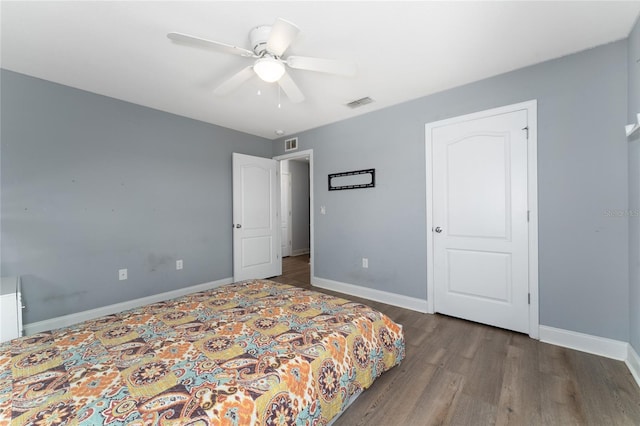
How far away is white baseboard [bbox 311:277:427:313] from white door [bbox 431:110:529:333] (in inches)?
8.5

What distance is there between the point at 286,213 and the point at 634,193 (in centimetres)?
572

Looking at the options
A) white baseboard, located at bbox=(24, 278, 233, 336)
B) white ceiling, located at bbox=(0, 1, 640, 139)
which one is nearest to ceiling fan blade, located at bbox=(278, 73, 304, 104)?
white ceiling, located at bbox=(0, 1, 640, 139)

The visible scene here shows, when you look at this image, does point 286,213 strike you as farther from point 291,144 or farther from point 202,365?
point 202,365

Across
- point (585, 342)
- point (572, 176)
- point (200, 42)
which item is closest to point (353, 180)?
point (572, 176)

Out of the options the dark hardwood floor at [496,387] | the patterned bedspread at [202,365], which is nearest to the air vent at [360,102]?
the patterned bedspread at [202,365]

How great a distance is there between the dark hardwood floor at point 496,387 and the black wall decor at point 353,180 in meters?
1.87

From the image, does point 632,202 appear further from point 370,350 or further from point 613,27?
point 370,350

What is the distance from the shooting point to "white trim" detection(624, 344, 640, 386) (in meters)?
1.76

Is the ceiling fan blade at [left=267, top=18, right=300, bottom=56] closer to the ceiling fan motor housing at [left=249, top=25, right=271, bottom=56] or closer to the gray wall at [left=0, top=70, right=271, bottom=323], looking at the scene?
the ceiling fan motor housing at [left=249, top=25, right=271, bottom=56]

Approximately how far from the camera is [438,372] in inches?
74.6

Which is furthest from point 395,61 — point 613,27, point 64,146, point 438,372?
point 64,146

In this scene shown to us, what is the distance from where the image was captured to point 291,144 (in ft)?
14.4

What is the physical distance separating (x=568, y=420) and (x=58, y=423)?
7.51 feet

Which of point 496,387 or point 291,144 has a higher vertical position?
point 291,144
